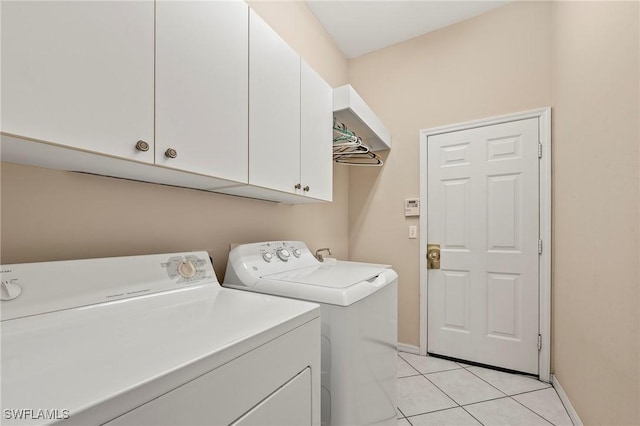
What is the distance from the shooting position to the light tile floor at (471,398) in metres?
1.71

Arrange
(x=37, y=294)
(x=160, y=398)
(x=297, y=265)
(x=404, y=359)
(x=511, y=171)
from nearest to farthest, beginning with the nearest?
1. (x=160, y=398)
2. (x=37, y=294)
3. (x=297, y=265)
4. (x=511, y=171)
5. (x=404, y=359)

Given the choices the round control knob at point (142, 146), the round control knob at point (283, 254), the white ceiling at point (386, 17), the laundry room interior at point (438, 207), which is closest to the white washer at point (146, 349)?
the laundry room interior at point (438, 207)

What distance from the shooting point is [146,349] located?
1.92 ft

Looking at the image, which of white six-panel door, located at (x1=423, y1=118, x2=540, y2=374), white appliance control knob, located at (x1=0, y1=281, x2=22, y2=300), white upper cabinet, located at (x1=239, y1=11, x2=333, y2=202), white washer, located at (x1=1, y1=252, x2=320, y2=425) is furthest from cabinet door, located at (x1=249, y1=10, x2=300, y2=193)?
white six-panel door, located at (x1=423, y1=118, x2=540, y2=374)

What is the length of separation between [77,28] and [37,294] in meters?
0.71

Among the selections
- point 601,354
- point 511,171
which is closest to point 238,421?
point 601,354

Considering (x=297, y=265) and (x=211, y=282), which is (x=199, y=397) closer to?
(x=211, y=282)

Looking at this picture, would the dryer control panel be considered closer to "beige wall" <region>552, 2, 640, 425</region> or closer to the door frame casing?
"beige wall" <region>552, 2, 640, 425</region>

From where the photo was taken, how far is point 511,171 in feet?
7.54

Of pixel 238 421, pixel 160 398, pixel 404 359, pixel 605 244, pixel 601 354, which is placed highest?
pixel 605 244

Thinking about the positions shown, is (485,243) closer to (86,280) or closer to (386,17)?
(386,17)

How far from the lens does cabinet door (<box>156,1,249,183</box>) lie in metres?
0.92

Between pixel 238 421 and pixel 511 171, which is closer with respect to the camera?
pixel 238 421

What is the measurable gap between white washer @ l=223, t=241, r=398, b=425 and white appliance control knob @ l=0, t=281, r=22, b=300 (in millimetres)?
744
